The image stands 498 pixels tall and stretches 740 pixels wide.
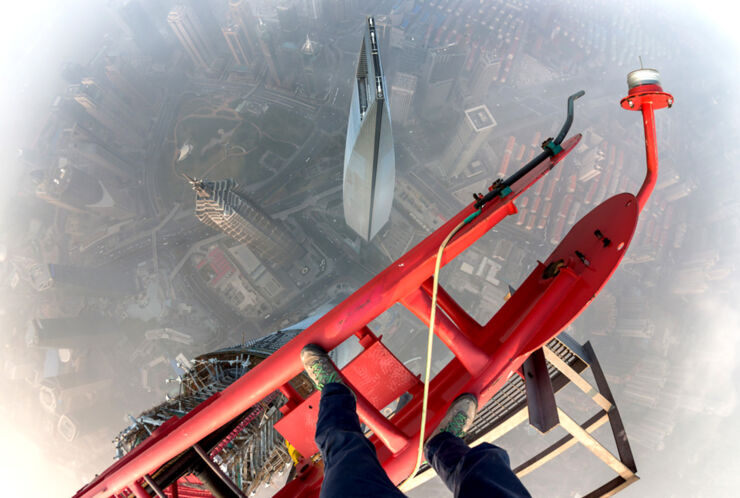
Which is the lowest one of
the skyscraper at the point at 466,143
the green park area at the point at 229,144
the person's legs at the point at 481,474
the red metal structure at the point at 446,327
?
the person's legs at the point at 481,474

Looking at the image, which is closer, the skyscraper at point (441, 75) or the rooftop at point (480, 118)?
the rooftop at point (480, 118)

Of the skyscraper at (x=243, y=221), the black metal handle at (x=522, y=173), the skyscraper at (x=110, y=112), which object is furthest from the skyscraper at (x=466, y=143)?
the skyscraper at (x=110, y=112)

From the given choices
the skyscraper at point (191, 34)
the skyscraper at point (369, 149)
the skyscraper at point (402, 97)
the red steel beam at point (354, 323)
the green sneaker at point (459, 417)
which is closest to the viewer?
the green sneaker at point (459, 417)

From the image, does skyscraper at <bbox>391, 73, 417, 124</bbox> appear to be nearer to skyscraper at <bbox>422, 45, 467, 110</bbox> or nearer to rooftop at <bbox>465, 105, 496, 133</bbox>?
skyscraper at <bbox>422, 45, 467, 110</bbox>

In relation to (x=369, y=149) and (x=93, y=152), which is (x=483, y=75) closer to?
(x=369, y=149)

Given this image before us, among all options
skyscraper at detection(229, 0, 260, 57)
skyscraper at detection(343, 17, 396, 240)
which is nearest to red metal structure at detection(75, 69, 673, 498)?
skyscraper at detection(343, 17, 396, 240)

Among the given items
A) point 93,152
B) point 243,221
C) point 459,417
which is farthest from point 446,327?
point 93,152

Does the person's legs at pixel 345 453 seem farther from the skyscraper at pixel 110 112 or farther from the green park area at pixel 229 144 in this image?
the skyscraper at pixel 110 112
